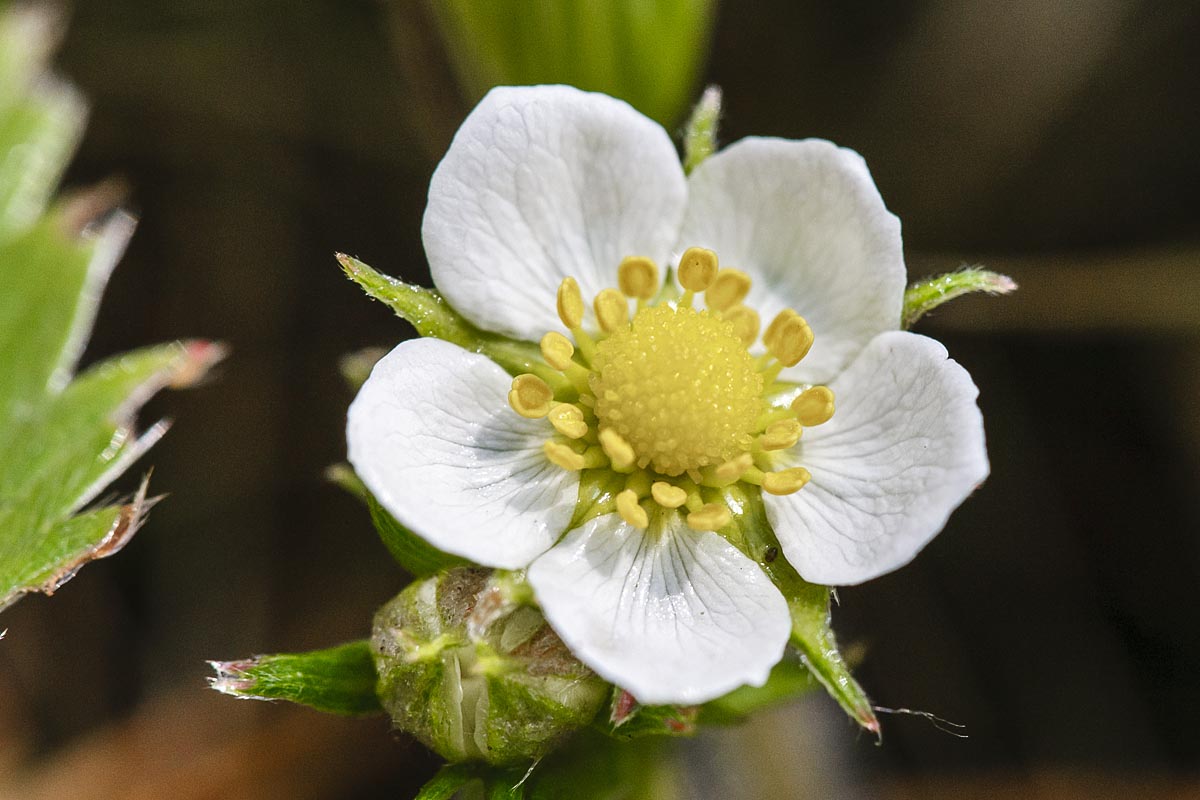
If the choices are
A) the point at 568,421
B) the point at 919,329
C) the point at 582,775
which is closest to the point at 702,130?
the point at 568,421

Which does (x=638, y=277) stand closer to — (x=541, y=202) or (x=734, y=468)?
(x=541, y=202)

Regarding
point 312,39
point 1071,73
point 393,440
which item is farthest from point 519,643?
point 1071,73

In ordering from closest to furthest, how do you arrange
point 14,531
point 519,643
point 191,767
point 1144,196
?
1. point 519,643
2. point 14,531
3. point 191,767
4. point 1144,196

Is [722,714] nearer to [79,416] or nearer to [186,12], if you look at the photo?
[79,416]

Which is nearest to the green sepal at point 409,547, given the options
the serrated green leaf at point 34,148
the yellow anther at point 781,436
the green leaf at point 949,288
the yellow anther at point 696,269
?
the yellow anther at point 781,436

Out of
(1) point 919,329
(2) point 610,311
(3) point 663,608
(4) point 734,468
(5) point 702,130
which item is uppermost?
(5) point 702,130
